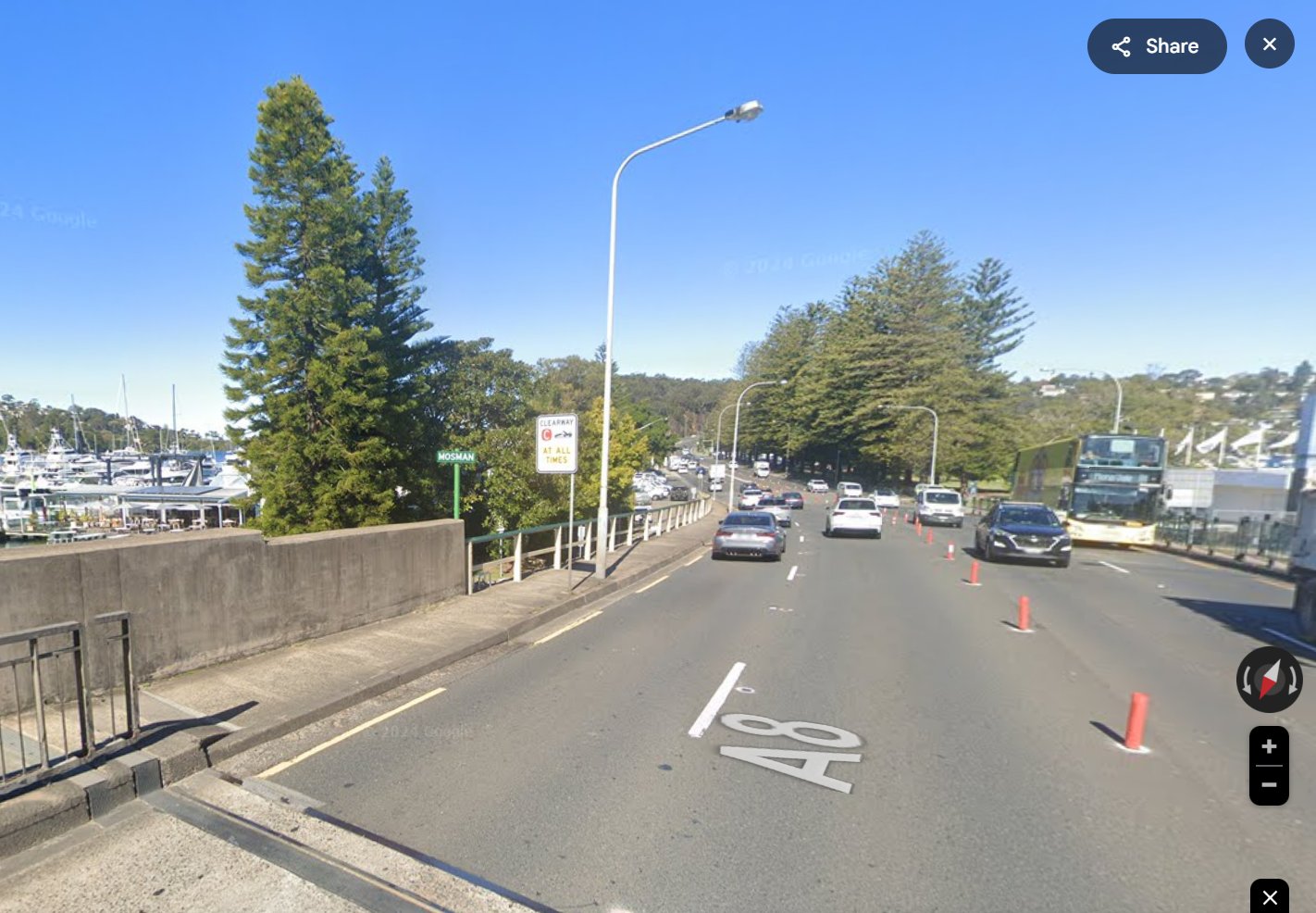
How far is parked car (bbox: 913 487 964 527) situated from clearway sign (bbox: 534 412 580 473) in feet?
89.2

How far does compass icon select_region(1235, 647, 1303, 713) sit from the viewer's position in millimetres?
2498

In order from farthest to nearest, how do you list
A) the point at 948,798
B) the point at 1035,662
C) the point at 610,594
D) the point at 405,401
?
1. the point at 405,401
2. the point at 610,594
3. the point at 1035,662
4. the point at 948,798

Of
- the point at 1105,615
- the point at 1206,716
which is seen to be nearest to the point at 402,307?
the point at 1105,615

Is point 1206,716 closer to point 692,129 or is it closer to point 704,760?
point 704,760

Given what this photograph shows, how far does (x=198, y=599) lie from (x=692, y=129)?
1111 cm

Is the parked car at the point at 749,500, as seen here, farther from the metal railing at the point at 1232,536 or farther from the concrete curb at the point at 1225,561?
the concrete curb at the point at 1225,561

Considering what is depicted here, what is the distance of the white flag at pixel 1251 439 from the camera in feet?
32.0

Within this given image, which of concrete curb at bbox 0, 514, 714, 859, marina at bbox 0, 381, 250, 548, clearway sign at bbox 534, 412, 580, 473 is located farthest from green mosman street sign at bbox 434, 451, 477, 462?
marina at bbox 0, 381, 250, 548

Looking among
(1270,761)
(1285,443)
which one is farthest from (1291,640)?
(1270,761)

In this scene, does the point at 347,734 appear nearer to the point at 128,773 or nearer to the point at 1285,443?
the point at 128,773

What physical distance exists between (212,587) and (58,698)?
57.6 inches

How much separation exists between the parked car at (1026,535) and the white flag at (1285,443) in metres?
7.57

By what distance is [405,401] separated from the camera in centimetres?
2966

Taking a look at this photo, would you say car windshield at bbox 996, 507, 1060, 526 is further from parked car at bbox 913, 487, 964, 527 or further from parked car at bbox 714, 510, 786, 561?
parked car at bbox 913, 487, 964, 527
